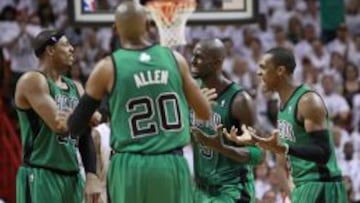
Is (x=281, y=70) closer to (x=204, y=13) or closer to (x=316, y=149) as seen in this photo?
(x=316, y=149)

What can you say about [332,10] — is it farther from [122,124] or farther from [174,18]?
[122,124]

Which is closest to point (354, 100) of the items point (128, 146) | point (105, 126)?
point (105, 126)

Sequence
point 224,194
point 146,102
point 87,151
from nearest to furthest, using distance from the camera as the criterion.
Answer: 1. point 146,102
2. point 87,151
3. point 224,194

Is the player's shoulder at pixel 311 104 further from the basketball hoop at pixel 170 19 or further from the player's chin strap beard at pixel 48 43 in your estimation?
the basketball hoop at pixel 170 19

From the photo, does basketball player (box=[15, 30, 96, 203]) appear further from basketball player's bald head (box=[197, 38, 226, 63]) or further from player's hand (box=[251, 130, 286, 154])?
player's hand (box=[251, 130, 286, 154])

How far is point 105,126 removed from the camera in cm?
995

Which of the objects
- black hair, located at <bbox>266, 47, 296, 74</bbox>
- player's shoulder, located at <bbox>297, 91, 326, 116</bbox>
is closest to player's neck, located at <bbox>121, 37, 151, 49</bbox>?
player's shoulder, located at <bbox>297, 91, 326, 116</bbox>

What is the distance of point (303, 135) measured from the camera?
7758mm

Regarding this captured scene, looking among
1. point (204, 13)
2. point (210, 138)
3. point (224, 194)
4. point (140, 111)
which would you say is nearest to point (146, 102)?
point (140, 111)

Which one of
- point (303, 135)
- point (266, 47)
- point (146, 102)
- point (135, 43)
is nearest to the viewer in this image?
point (146, 102)

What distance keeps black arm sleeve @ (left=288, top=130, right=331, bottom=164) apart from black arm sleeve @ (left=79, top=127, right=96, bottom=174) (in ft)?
4.93

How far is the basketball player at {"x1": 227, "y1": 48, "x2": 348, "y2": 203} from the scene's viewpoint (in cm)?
758

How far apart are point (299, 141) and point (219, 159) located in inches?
26.8

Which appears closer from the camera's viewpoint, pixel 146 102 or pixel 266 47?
pixel 146 102
